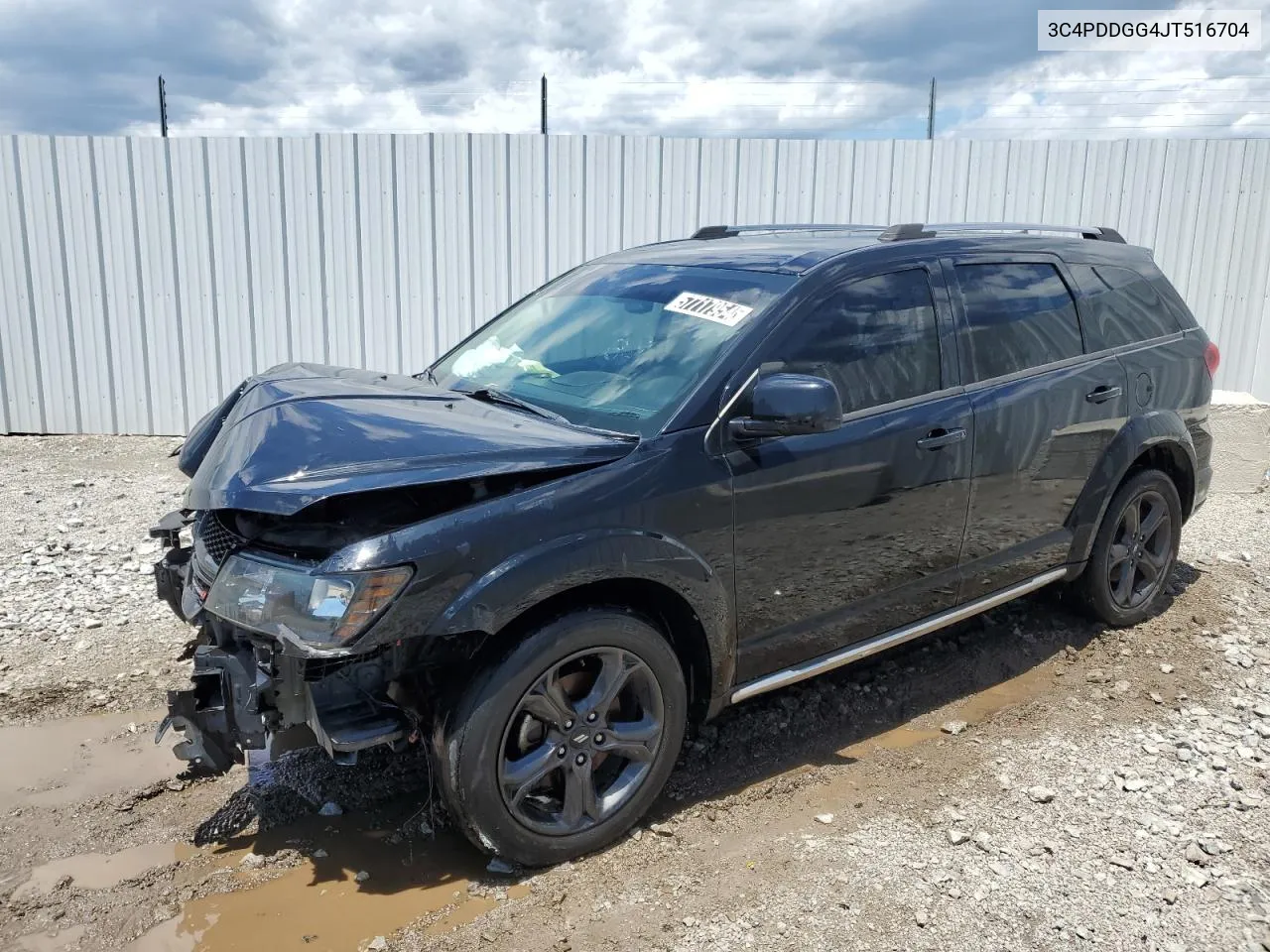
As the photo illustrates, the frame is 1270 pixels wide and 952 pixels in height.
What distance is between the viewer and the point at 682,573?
3.07 m

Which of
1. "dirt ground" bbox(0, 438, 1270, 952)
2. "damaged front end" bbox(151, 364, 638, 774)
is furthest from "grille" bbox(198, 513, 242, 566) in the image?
"dirt ground" bbox(0, 438, 1270, 952)

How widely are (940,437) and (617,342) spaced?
1.28 metres

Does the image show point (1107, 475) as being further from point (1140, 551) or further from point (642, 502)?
point (642, 502)

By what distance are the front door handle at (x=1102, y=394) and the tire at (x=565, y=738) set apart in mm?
2431

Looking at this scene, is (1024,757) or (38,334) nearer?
(1024,757)

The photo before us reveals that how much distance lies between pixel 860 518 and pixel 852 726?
0.98 metres

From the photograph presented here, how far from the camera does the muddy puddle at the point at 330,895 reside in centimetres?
275

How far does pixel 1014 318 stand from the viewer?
13.5ft

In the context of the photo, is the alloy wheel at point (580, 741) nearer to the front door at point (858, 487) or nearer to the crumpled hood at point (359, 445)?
the front door at point (858, 487)

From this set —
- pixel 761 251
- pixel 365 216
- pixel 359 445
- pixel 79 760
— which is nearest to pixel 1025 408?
pixel 761 251

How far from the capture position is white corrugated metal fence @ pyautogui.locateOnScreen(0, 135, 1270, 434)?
8.92 m

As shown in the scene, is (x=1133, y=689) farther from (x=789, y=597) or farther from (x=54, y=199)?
(x=54, y=199)

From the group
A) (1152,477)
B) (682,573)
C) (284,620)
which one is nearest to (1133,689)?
(1152,477)

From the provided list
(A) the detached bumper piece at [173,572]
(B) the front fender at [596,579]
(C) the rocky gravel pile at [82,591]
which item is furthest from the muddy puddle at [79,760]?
(B) the front fender at [596,579]
